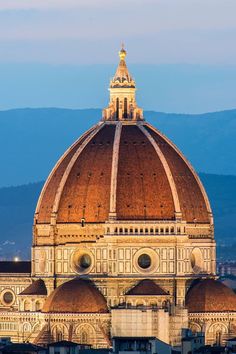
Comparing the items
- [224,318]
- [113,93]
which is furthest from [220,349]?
[113,93]

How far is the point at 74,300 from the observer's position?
138 meters

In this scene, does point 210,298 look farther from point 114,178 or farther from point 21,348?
point 21,348

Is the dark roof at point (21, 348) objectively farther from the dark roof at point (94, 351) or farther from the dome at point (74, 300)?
the dome at point (74, 300)

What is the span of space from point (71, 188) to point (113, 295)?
18.8 feet

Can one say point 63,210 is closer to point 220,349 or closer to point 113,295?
point 113,295

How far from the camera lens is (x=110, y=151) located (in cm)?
14275

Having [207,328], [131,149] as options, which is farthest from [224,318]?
[131,149]

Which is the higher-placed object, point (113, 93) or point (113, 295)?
point (113, 93)

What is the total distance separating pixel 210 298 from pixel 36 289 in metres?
8.93

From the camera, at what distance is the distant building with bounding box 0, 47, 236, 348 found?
139625mm

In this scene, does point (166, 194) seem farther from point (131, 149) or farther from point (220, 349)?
point (220, 349)

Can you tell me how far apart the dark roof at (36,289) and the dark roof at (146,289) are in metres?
4.91

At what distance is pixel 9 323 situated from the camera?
14412 cm

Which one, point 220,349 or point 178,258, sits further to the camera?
point 178,258
